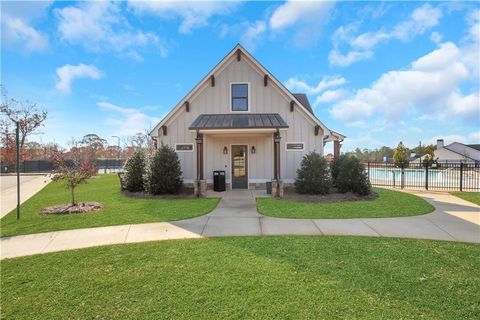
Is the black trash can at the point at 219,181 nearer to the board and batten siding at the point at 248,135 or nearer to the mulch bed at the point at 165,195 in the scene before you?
the board and batten siding at the point at 248,135

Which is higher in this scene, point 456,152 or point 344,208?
point 456,152

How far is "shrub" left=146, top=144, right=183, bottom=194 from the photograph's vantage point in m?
11.6

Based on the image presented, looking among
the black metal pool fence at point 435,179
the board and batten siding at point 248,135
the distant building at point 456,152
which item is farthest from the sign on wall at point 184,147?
the distant building at point 456,152

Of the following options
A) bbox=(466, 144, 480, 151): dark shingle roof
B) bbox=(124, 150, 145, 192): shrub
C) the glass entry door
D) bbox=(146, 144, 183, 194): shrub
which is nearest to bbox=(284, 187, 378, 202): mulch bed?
the glass entry door

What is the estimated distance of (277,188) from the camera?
444 inches

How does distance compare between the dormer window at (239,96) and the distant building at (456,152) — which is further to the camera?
the distant building at (456,152)

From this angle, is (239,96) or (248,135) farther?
(239,96)

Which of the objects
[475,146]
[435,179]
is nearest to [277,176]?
[435,179]

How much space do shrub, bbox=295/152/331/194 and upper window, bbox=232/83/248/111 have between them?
4642mm

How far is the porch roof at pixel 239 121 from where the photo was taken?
11430 millimetres

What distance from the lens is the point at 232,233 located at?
6023 mm

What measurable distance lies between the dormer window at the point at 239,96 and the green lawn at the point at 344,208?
18.6ft

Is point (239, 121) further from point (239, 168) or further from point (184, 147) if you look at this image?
point (184, 147)

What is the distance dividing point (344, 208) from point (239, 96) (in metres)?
8.02
